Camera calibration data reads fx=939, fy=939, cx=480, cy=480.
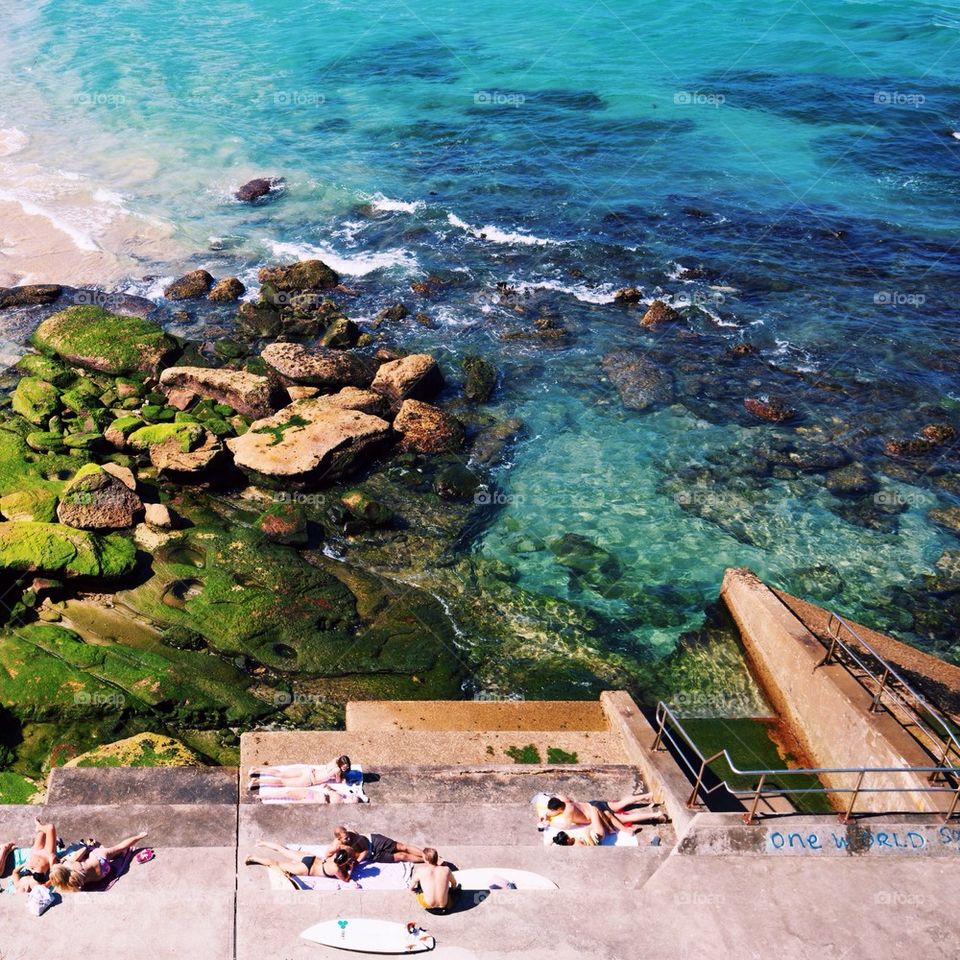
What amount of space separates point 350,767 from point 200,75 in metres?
41.8

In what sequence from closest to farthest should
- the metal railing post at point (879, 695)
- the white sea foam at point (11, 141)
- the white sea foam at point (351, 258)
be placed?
1. the metal railing post at point (879, 695)
2. the white sea foam at point (351, 258)
3. the white sea foam at point (11, 141)

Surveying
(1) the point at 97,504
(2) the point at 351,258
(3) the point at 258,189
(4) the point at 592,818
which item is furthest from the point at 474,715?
(3) the point at 258,189

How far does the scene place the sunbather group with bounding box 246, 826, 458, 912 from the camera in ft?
32.3

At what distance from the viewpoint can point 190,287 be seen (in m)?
26.6

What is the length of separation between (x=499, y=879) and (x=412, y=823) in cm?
127

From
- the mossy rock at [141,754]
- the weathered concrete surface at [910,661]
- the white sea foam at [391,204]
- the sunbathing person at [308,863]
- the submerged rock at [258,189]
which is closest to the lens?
the sunbathing person at [308,863]

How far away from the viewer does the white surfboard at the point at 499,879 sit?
1018 centimetres

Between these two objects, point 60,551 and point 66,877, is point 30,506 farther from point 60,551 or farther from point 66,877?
point 66,877

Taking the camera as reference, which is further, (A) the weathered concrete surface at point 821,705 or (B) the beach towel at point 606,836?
(A) the weathered concrete surface at point 821,705

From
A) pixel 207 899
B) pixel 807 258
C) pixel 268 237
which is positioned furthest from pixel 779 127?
pixel 207 899

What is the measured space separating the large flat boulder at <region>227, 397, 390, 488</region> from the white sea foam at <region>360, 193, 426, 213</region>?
43.9 feet

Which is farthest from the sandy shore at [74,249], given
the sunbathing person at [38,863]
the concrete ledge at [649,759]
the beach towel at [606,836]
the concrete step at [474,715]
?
the beach towel at [606,836]

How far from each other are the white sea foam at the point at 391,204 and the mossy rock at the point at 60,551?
18583mm

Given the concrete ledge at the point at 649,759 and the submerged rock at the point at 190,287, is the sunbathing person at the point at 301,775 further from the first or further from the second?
the submerged rock at the point at 190,287
